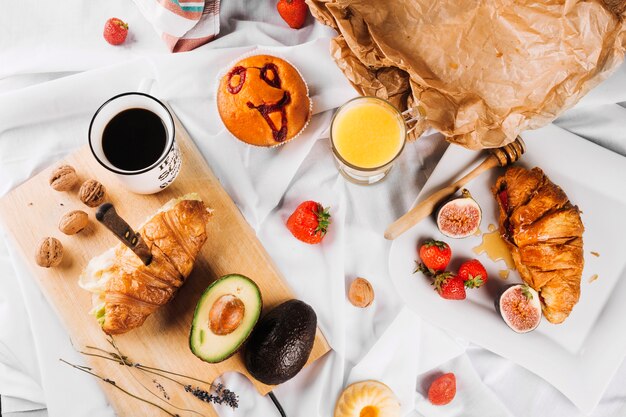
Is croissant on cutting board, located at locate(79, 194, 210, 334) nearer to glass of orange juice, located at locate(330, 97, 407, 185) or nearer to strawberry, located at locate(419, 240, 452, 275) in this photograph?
glass of orange juice, located at locate(330, 97, 407, 185)

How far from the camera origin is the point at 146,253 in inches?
62.9

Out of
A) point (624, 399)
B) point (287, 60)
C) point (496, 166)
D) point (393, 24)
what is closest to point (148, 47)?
point (287, 60)

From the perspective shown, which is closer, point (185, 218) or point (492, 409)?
point (185, 218)

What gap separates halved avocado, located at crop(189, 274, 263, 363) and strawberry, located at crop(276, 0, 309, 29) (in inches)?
36.2

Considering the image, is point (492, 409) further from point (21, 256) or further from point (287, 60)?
point (21, 256)

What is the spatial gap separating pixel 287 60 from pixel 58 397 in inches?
51.7

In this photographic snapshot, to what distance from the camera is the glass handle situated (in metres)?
1.67

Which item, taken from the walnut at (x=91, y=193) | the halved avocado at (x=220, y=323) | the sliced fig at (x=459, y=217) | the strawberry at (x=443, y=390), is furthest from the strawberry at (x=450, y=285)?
the walnut at (x=91, y=193)

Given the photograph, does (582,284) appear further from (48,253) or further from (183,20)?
(48,253)

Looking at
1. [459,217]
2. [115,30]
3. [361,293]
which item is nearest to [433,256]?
[459,217]

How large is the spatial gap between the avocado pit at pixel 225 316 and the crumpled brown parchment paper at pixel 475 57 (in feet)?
2.44

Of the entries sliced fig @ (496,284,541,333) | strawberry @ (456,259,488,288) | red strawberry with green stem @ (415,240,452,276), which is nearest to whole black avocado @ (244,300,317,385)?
red strawberry with green stem @ (415,240,452,276)

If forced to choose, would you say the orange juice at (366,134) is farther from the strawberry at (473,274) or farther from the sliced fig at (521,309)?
the sliced fig at (521,309)

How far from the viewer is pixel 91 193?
1.73 meters
